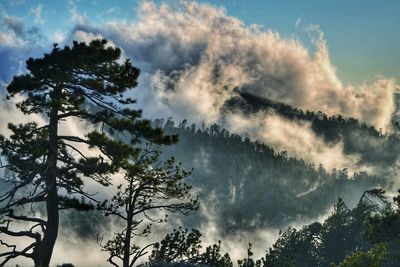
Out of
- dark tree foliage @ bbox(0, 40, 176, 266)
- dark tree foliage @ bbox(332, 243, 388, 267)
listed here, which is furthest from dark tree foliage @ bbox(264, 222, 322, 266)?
dark tree foliage @ bbox(0, 40, 176, 266)

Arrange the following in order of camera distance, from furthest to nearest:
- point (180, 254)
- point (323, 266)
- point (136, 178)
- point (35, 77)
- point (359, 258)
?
1. point (323, 266)
2. point (359, 258)
3. point (180, 254)
4. point (136, 178)
5. point (35, 77)

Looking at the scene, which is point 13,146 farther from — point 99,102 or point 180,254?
point 180,254

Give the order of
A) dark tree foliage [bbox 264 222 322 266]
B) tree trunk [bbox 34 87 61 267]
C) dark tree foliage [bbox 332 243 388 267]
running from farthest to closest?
dark tree foliage [bbox 264 222 322 266], dark tree foliage [bbox 332 243 388 267], tree trunk [bbox 34 87 61 267]

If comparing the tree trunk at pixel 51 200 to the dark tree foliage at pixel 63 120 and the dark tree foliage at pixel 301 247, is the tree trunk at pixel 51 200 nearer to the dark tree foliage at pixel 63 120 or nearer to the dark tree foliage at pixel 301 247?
the dark tree foliage at pixel 63 120

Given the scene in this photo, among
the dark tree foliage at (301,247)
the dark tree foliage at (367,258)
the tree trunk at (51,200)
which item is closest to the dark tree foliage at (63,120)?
the tree trunk at (51,200)

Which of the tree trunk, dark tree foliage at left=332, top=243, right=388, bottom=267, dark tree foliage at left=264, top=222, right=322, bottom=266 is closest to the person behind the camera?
the tree trunk

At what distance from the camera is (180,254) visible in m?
36.5

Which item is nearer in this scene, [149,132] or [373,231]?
[149,132]

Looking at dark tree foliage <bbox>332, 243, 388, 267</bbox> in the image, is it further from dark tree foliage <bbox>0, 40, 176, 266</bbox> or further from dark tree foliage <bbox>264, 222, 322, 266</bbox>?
dark tree foliage <bbox>0, 40, 176, 266</bbox>

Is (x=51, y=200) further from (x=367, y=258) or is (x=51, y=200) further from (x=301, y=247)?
(x=301, y=247)

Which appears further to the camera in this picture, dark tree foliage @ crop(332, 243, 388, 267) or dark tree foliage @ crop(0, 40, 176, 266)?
dark tree foliage @ crop(332, 243, 388, 267)

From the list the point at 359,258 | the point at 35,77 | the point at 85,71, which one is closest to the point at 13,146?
the point at 35,77

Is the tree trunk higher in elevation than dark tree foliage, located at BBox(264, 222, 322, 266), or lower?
lower

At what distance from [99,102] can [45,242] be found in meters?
6.91
